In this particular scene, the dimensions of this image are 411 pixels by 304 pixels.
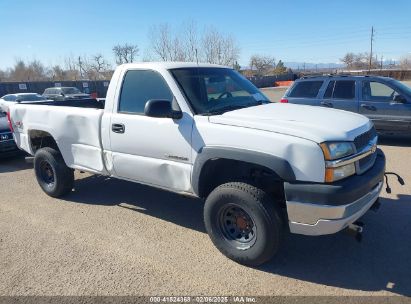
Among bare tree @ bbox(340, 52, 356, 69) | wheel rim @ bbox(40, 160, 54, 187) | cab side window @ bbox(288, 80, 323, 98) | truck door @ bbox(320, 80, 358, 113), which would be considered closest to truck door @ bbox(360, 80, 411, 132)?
truck door @ bbox(320, 80, 358, 113)

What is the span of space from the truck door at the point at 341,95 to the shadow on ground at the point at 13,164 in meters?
7.42

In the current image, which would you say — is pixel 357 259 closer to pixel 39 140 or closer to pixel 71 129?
pixel 71 129

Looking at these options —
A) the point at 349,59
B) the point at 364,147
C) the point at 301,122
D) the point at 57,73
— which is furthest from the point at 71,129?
the point at 349,59

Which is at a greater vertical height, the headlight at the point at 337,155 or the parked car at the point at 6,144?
the headlight at the point at 337,155

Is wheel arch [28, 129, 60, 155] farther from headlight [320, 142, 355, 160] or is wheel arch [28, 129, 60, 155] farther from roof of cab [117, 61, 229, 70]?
headlight [320, 142, 355, 160]

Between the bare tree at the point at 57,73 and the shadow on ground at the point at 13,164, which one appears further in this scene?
the bare tree at the point at 57,73

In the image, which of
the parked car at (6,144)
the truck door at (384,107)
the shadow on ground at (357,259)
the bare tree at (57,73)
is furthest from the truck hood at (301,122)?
the bare tree at (57,73)

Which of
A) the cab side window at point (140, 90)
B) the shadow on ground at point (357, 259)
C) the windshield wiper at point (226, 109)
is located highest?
the cab side window at point (140, 90)

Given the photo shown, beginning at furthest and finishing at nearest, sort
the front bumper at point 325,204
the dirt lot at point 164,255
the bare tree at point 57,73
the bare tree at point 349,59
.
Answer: the bare tree at point 349,59, the bare tree at point 57,73, the dirt lot at point 164,255, the front bumper at point 325,204

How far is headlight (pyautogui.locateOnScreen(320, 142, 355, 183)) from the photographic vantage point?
2885mm

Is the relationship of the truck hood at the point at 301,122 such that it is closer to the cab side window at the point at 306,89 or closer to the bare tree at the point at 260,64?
the cab side window at the point at 306,89

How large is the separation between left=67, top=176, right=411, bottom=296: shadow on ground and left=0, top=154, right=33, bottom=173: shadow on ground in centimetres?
371

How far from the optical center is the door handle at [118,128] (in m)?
4.12

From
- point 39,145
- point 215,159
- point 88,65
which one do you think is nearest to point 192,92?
point 215,159
